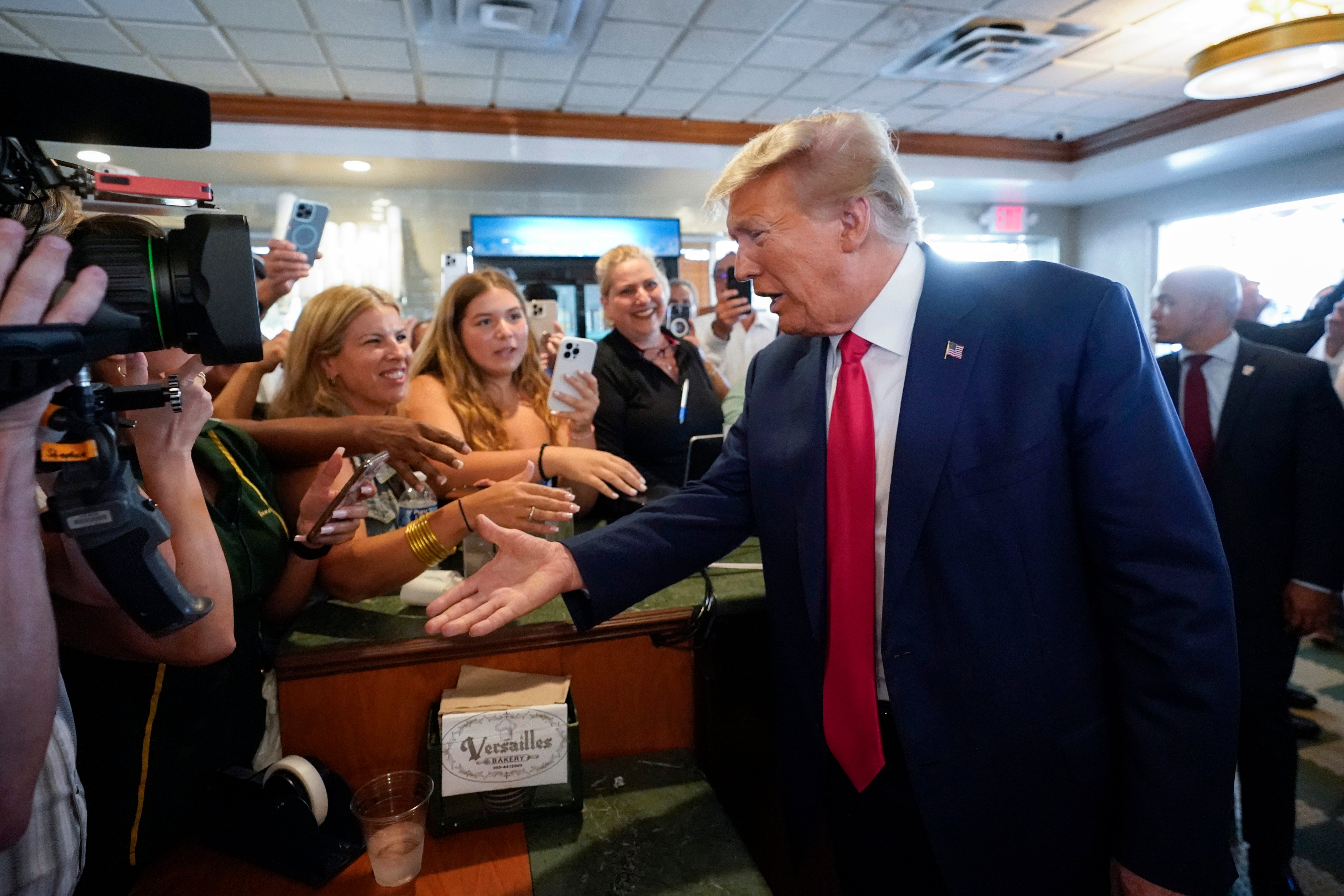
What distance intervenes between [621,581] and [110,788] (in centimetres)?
73

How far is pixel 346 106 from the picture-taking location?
4773 mm

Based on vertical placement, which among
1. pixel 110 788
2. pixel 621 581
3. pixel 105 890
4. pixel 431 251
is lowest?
pixel 105 890

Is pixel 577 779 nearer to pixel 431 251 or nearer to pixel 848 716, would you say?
pixel 848 716

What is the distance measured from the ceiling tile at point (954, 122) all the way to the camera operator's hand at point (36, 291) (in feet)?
18.5

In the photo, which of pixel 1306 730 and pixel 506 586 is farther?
pixel 1306 730

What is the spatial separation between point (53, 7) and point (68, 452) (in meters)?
4.15

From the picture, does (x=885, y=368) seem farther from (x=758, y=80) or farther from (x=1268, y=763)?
(x=758, y=80)

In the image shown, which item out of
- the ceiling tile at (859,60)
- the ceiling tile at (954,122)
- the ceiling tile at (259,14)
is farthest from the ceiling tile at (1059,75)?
the ceiling tile at (259,14)

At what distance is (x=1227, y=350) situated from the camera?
2365 mm

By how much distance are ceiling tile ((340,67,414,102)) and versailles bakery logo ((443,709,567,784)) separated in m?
4.21

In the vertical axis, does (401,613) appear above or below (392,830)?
above

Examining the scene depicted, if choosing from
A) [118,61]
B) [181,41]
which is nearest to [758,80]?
[181,41]

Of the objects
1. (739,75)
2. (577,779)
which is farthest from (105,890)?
(739,75)

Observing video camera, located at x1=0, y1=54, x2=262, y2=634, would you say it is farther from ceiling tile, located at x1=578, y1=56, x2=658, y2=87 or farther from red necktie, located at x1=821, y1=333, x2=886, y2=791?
ceiling tile, located at x1=578, y1=56, x2=658, y2=87
